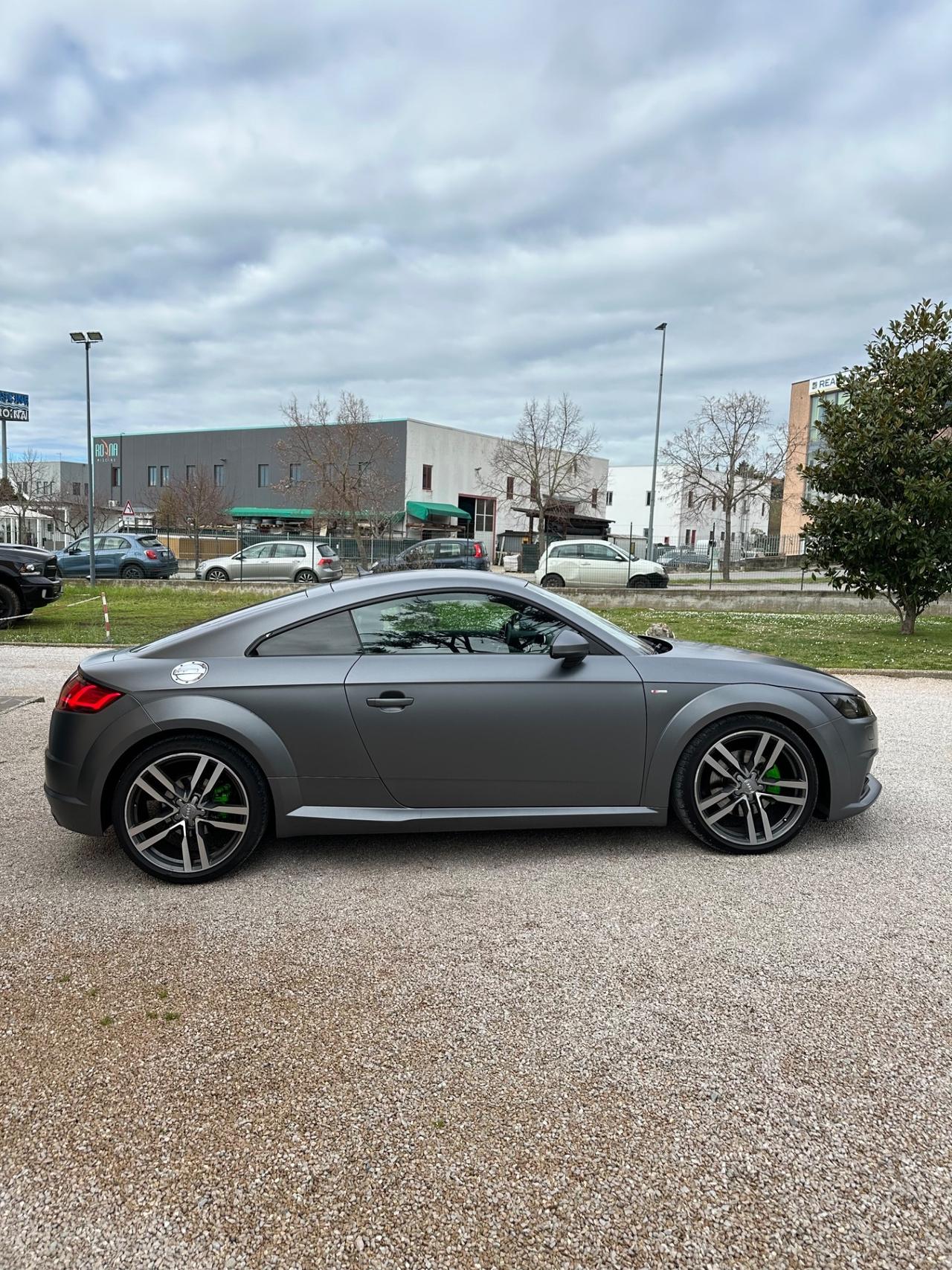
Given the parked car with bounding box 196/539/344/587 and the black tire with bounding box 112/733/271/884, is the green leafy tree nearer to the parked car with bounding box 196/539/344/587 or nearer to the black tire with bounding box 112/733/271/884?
the black tire with bounding box 112/733/271/884

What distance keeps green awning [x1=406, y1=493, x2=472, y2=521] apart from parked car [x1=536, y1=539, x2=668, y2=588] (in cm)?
3049

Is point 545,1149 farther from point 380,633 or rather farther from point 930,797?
point 930,797

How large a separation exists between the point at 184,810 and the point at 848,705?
10.7ft

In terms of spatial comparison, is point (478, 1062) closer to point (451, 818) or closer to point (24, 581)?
point (451, 818)

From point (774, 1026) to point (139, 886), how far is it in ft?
8.98

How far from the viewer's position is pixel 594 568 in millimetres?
26000

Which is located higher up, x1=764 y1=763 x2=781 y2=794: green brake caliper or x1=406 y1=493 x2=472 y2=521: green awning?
x1=406 y1=493 x2=472 y2=521: green awning

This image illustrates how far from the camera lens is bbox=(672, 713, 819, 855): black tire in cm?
404

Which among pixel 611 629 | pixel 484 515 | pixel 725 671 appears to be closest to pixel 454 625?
pixel 611 629

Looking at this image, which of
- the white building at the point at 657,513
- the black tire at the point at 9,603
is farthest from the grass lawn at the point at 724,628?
the white building at the point at 657,513

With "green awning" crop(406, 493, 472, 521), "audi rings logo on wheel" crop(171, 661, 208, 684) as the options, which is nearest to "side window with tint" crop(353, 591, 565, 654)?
"audi rings logo on wheel" crop(171, 661, 208, 684)

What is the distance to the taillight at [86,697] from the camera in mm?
3746

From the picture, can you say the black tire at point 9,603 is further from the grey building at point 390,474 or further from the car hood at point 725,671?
the grey building at point 390,474

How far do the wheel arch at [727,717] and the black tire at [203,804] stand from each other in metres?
1.85
